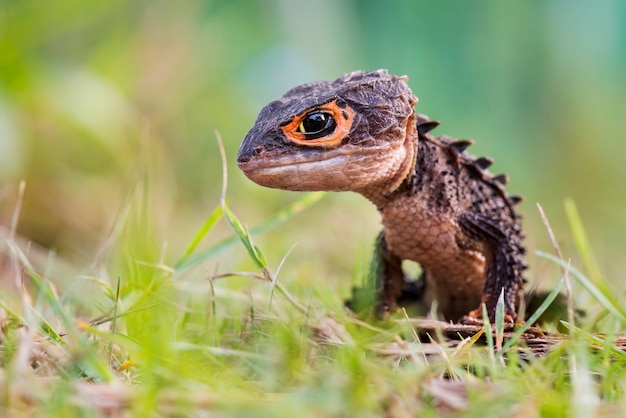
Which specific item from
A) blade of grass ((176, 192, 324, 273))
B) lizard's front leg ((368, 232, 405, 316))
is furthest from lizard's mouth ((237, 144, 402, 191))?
lizard's front leg ((368, 232, 405, 316))

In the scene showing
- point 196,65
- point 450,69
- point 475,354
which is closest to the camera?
point 475,354

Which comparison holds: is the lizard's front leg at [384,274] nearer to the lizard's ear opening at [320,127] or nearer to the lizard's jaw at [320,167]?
the lizard's jaw at [320,167]

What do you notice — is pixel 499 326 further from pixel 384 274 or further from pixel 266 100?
pixel 266 100

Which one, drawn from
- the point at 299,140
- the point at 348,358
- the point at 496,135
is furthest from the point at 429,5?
the point at 348,358

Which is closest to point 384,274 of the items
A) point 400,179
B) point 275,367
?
point 400,179

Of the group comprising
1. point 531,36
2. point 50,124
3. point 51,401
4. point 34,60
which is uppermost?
point 531,36

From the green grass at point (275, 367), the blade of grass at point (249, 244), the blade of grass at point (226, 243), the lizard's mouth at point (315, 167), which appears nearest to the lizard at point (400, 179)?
the lizard's mouth at point (315, 167)

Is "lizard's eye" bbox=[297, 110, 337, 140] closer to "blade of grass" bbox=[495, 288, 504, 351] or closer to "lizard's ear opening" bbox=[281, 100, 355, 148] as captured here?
"lizard's ear opening" bbox=[281, 100, 355, 148]

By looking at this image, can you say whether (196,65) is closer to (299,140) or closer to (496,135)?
(496,135)
